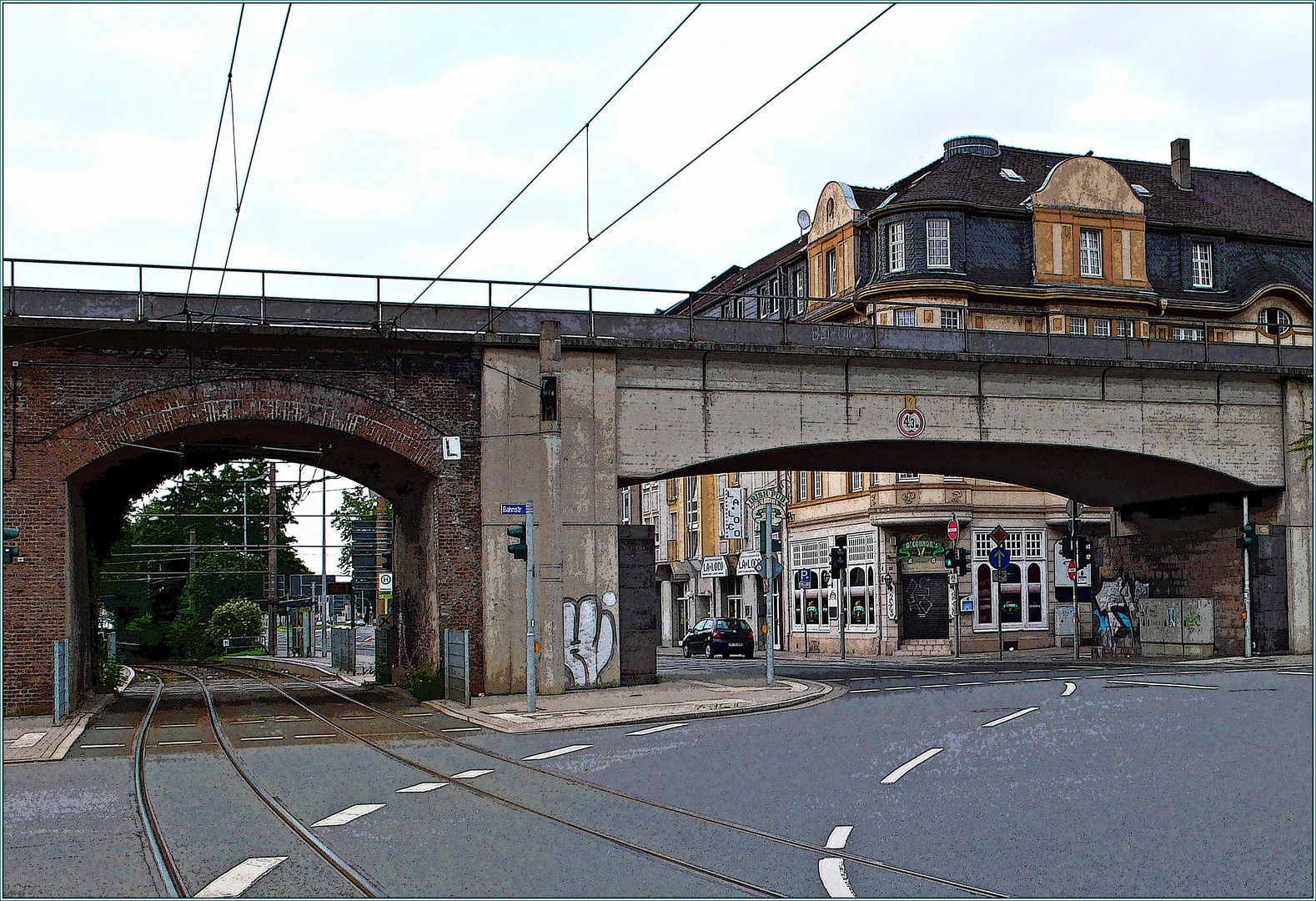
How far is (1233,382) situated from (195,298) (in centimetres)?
2344

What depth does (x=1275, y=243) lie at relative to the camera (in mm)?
51531

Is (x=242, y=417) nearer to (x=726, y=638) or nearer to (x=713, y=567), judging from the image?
(x=726, y=638)

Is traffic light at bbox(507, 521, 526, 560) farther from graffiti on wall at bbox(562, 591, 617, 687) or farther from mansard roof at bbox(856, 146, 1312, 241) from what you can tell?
mansard roof at bbox(856, 146, 1312, 241)

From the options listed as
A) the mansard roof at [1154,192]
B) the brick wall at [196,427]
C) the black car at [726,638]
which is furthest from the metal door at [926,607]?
the brick wall at [196,427]

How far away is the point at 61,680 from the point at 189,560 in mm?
54590

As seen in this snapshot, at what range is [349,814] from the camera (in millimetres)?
11492

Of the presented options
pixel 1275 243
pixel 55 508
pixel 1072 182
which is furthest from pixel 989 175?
pixel 55 508

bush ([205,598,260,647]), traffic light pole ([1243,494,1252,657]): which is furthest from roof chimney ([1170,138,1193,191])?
bush ([205,598,260,647])

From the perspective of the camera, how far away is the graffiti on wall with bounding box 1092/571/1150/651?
36500 mm

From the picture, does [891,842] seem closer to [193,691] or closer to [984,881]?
[984,881]

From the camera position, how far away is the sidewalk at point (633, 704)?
2072 centimetres

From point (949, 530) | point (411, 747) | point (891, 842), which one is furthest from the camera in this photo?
point (949, 530)

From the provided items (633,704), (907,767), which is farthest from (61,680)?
(907,767)

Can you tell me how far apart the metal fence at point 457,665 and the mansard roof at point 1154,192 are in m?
26.8
